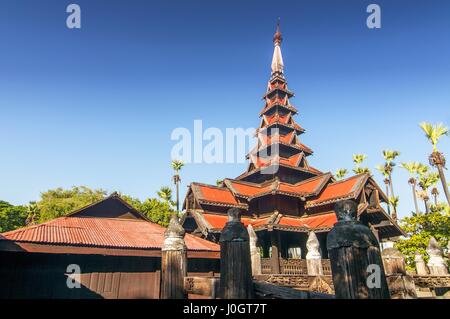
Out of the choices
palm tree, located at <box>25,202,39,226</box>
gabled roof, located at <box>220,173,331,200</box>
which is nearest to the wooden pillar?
gabled roof, located at <box>220,173,331,200</box>

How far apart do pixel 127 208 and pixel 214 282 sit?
13.3 m

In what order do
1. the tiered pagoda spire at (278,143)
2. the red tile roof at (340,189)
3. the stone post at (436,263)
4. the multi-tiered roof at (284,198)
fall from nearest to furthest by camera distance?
1. the stone post at (436,263)
2. the multi-tiered roof at (284,198)
3. the red tile roof at (340,189)
4. the tiered pagoda spire at (278,143)

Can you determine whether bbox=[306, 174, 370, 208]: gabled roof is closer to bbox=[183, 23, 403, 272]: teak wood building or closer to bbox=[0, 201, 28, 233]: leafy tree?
bbox=[183, 23, 403, 272]: teak wood building

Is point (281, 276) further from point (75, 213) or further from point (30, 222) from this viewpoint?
point (30, 222)

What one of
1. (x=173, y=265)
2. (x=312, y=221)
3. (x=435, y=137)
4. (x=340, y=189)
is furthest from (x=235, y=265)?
(x=435, y=137)

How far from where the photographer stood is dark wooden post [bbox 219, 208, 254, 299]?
2973mm

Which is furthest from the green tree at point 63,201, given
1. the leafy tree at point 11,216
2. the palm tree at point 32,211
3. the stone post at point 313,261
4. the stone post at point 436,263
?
the stone post at point 436,263

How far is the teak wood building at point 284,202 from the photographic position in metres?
17.9

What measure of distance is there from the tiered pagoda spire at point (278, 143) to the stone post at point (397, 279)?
18154 millimetres

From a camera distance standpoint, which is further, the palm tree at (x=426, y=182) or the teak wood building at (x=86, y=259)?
the palm tree at (x=426, y=182)

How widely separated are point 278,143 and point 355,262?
77.4ft

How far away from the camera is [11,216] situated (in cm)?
4091

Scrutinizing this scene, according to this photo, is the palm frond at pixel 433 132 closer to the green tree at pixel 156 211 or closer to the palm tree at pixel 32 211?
the green tree at pixel 156 211

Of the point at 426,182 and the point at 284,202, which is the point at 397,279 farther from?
the point at 426,182
